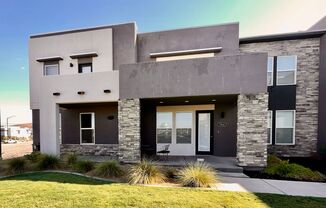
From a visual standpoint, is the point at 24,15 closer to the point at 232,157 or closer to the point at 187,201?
the point at 187,201

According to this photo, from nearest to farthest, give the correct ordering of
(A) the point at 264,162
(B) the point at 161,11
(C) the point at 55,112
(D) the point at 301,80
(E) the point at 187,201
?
(E) the point at 187,201, (A) the point at 264,162, (C) the point at 55,112, (D) the point at 301,80, (B) the point at 161,11

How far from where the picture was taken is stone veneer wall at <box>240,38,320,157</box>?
9.92 meters

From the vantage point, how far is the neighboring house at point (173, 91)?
7.52 m

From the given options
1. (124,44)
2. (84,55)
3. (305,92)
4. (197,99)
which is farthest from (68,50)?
(305,92)

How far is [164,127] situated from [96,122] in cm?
463

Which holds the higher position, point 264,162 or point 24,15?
point 24,15

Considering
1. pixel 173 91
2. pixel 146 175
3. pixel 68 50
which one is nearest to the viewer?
pixel 146 175

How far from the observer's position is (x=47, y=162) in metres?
7.33

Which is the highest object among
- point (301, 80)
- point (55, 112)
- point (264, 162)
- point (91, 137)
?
point (301, 80)

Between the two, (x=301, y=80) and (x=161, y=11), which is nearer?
(x=301, y=80)

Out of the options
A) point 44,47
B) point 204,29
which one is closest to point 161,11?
point 204,29

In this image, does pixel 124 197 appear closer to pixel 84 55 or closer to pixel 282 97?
pixel 84 55

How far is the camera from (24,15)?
11.1 meters

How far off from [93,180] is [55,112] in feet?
17.1
